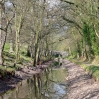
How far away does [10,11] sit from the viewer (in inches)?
1460

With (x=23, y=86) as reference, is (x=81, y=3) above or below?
above

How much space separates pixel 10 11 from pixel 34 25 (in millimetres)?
14353

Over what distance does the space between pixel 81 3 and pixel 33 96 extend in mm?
10883

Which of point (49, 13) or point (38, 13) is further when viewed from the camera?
point (38, 13)

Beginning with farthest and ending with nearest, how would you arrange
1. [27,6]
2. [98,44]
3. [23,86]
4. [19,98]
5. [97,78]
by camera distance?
[98,44]
[27,6]
[23,86]
[97,78]
[19,98]

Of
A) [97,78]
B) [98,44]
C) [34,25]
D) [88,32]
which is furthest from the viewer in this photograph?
[34,25]

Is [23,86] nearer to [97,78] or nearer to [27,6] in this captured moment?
[97,78]

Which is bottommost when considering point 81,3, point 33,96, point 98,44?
point 33,96

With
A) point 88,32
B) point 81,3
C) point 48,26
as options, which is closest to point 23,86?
point 81,3

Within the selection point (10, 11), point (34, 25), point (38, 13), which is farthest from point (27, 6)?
point (34, 25)

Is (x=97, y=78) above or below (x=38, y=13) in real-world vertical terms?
below

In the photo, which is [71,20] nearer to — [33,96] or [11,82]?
[11,82]

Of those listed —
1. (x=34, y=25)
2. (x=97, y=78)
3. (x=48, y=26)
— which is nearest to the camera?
(x=97, y=78)

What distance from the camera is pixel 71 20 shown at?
4781cm
